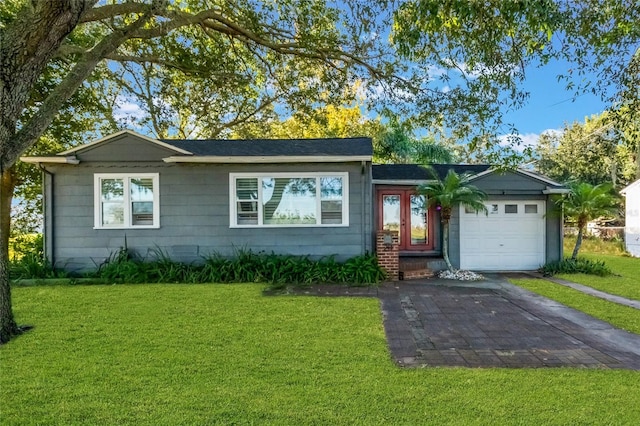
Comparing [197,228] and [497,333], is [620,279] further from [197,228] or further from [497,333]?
[197,228]

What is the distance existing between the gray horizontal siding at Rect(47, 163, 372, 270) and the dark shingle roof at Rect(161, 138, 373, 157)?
13.0 inches

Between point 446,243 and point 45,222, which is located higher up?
point 45,222

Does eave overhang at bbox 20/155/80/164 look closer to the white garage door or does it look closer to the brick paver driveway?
the brick paver driveway

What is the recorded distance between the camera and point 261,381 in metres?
3.26

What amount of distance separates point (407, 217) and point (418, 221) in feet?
1.20

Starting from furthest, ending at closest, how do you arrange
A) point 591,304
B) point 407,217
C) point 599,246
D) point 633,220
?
point 599,246
point 633,220
point 407,217
point 591,304

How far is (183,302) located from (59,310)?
186 cm

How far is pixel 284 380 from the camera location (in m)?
3.29

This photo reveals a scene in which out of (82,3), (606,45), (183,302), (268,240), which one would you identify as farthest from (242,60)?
(606,45)

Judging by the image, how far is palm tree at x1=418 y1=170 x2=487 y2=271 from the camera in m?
9.26

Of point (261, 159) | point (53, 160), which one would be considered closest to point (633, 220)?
point (261, 159)

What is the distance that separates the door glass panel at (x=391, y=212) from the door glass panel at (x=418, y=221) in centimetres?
46

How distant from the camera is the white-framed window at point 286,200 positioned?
9.03 metres

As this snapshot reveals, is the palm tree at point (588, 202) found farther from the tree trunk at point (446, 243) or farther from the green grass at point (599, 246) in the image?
the green grass at point (599, 246)
